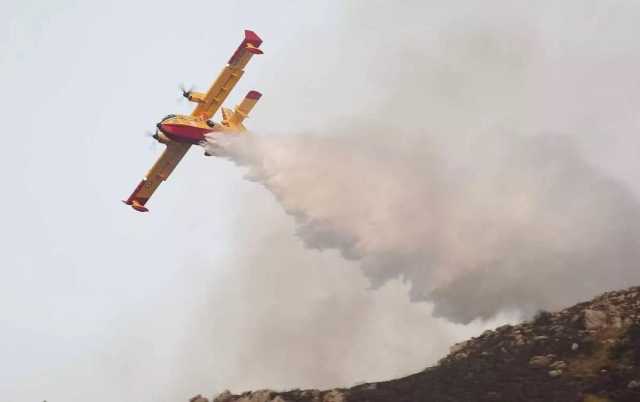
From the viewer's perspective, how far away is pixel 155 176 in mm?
78750

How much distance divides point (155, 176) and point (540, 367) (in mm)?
37341

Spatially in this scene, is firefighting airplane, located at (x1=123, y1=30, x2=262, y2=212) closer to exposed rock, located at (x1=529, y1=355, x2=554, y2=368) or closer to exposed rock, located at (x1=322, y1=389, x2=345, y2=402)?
exposed rock, located at (x1=322, y1=389, x2=345, y2=402)

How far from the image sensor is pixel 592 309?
70.2 m

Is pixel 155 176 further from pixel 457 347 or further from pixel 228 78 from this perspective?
pixel 457 347

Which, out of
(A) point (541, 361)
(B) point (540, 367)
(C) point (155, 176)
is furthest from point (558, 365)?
(C) point (155, 176)

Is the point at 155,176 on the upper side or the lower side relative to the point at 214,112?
lower

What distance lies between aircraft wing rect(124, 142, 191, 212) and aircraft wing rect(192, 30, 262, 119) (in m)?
4.67

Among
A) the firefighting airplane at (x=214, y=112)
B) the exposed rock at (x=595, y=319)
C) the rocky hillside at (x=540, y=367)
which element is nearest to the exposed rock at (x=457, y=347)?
→ the rocky hillside at (x=540, y=367)

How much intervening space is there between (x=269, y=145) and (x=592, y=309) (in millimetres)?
29978

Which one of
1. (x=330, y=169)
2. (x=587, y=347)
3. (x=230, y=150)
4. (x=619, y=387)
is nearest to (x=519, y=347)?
(x=587, y=347)

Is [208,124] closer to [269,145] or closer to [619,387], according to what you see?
[269,145]

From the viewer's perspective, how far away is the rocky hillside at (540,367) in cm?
5888

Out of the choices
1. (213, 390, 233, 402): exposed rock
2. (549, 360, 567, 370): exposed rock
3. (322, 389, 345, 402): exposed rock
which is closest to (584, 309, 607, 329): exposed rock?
(549, 360, 567, 370): exposed rock

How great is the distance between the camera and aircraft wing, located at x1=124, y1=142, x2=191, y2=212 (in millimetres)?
76750
